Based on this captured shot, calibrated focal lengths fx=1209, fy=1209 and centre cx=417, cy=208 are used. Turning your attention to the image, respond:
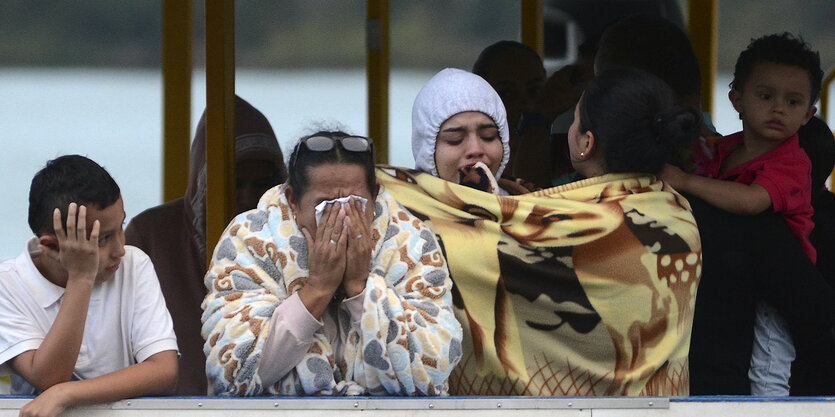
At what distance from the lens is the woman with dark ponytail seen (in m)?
2.55

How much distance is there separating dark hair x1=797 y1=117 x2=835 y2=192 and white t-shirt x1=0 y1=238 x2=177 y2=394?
1.64 meters

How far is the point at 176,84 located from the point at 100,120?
0.26m

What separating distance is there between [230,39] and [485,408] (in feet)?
5.41

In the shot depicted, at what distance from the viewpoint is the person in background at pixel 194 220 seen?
3592 mm

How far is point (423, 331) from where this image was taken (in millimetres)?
2309

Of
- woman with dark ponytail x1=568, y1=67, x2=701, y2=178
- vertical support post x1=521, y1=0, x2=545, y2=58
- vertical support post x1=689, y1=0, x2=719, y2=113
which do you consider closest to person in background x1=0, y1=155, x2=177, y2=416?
woman with dark ponytail x1=568, y1=67, x2=701, y2=178

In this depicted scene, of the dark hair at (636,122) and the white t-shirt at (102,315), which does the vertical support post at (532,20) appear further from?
the white t-shirt at (102,315)

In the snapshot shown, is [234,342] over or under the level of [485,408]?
over

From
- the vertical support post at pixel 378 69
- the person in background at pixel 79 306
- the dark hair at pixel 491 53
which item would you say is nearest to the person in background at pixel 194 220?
the vertical support post at pixel 378 69

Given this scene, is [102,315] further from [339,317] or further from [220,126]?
[220,126]

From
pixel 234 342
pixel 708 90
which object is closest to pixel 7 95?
pixel 234 342

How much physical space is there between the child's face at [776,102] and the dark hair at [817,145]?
0.08 metres

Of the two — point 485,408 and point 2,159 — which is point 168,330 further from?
point 2,159

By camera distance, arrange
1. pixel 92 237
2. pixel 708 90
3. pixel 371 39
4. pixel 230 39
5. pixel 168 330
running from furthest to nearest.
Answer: pixel 708 90 < pixel 371 39 < pixel 230 39 < pixel 168 330 < pixel 92 237
